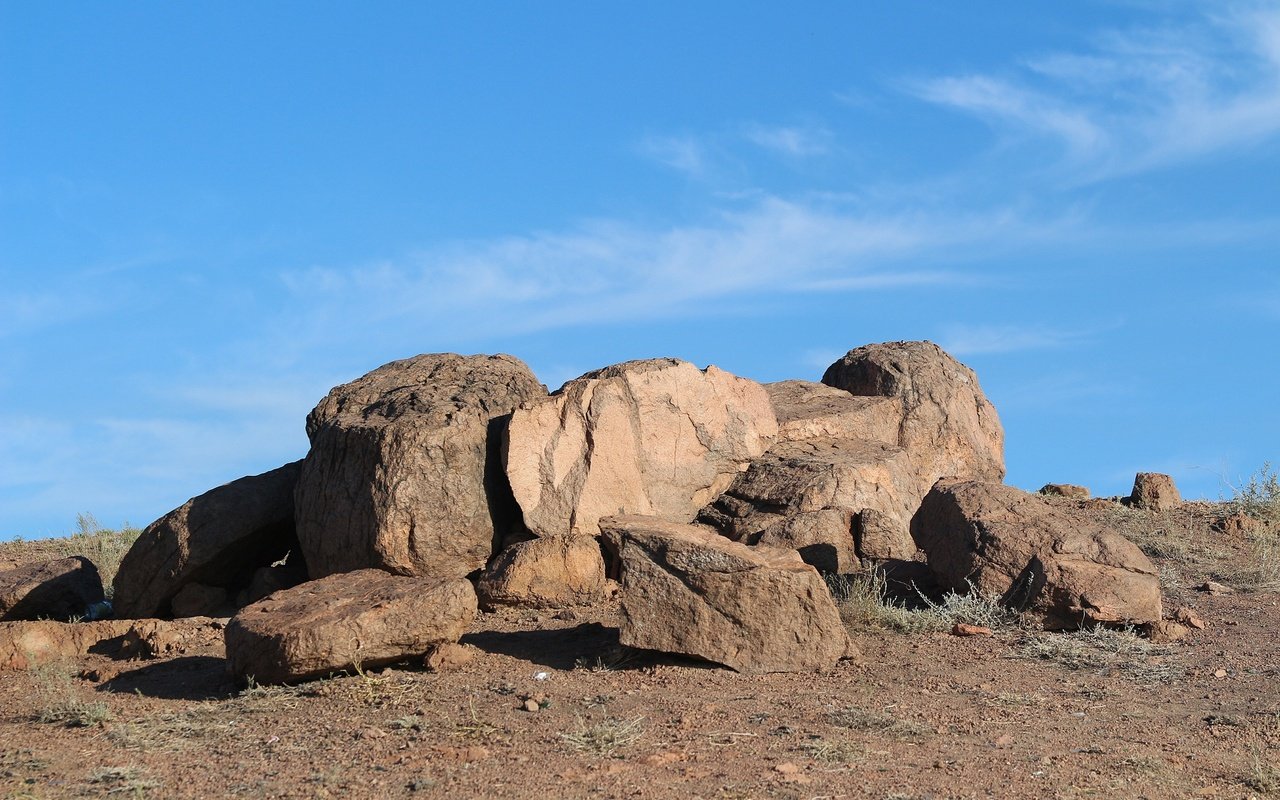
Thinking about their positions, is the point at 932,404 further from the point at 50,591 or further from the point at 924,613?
the point at 50,591

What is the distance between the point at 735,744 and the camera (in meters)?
6.54

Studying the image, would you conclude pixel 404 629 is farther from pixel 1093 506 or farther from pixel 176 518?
pixel 1093 506

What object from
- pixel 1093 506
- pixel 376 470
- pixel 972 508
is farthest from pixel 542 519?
pixel 1093 506

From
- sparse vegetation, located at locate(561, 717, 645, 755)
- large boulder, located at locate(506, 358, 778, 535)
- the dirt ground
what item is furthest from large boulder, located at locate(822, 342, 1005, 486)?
sparse vegetation, located at locate(561, 717, 645, 755)

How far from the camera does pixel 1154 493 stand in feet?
46.2

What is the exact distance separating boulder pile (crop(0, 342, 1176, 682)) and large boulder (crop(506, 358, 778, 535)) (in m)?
0.02

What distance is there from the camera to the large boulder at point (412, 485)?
952cm

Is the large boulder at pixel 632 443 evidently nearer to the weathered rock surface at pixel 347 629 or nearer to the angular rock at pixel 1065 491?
the weathered rock surface at pixel 347 629

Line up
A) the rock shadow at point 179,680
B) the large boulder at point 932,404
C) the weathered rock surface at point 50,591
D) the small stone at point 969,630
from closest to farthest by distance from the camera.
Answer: the rock shadow at point 179,680 → the small stone at point 969,630 → the weathered rock surface at point 50,591 → the large boulder at point 932,404

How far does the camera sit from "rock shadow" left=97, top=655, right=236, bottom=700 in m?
8.02

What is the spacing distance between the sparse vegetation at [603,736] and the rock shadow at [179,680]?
7.95 feet

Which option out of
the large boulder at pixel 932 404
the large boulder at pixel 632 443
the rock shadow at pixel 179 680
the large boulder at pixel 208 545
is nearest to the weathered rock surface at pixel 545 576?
the large boulder at pixel 632 443

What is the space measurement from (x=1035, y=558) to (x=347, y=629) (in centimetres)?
455

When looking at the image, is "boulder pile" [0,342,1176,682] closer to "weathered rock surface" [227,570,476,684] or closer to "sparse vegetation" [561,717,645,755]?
"weathered rock surface" [227,570,476,684]
